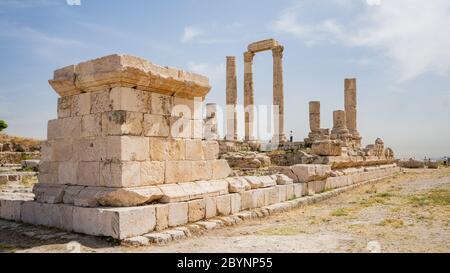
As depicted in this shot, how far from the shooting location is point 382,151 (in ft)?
79.8

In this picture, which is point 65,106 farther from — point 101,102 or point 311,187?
point 311,187

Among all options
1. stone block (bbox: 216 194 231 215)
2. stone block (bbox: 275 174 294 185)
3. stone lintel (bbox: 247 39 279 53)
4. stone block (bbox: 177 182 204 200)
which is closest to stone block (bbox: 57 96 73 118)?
stone block (bbox: 177 182 204 200)

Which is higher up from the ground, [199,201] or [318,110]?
[318,110]

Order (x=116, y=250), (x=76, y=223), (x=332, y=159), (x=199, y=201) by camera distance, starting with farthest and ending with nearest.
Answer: (x=332, y=159)
(x=199, y=201)
(x=76, y=223)
(x=116, y=250)

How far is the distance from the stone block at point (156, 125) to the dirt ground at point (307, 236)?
1777 mm

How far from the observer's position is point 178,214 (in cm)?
595

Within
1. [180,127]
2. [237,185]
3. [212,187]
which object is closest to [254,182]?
[237,185]

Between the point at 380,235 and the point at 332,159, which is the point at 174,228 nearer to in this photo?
the point at 380,235

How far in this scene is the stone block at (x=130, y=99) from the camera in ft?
19.0

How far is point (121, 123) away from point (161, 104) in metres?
0.96

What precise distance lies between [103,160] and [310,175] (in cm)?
642

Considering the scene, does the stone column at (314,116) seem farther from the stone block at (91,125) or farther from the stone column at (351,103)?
the stone block at (91,125)
